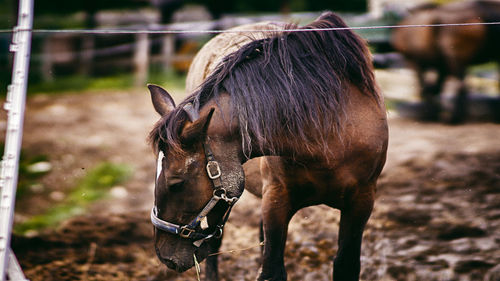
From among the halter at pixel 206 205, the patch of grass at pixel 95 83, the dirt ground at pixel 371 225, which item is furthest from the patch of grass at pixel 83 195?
the patch of grass at pixel 95 83

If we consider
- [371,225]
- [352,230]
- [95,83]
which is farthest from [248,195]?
[95,83]

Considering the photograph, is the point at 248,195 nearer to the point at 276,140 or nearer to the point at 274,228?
the point at 274,228

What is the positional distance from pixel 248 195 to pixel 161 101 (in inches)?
123

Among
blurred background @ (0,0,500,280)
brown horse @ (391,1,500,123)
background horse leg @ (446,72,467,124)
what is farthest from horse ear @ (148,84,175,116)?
background horse leg @ (446,72,467,124)

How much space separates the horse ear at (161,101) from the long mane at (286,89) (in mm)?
132

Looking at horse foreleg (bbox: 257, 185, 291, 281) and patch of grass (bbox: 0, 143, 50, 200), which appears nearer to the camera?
horse foreleg (bbox: 257, 185, 291, 281)

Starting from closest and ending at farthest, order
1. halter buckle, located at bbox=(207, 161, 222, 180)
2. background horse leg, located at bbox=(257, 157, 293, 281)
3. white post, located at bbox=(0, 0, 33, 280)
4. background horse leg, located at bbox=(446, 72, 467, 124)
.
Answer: white post, located at bbox=(0, 0, 33, 280), halter buckle, located at bbox=(207, 161, 222, 180), background horse leg, located at bbox=(257, 157, 293, 281), background horse leg, located at bbox=(446, 72, 467, 124)

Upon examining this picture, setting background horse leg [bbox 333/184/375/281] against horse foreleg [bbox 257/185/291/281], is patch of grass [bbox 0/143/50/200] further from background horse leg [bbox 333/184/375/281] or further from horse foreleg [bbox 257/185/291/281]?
background horse leg [bbox 333/184/375/281]

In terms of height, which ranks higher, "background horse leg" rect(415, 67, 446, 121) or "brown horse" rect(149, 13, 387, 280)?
"brown horse" rect(149, 13, 387, 280)

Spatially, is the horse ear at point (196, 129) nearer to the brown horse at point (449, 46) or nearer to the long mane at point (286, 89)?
the long mane at point (286, 89)

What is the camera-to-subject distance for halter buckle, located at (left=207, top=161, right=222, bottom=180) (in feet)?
6.70

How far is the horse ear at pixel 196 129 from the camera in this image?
1.99m

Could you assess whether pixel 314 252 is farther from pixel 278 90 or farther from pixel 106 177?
pixel 106 177

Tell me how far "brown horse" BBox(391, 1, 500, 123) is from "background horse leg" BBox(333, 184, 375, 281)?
4762mm
